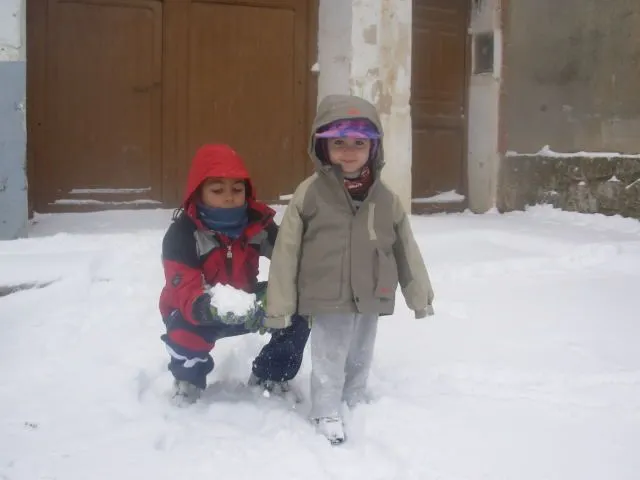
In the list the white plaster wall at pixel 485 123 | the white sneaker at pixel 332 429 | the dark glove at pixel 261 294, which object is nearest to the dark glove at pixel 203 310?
the dark glove at pixel 261 294

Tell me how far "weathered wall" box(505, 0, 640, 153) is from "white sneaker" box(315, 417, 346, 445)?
4.69 m

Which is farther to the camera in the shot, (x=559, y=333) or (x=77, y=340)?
(x=559, y=333)

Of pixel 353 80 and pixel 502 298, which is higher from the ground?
pixel 353 80

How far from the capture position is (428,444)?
2.42 metres

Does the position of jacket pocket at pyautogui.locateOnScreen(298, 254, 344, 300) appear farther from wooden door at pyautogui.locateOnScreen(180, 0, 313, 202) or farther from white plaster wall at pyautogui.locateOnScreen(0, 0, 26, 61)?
wooden door at pyautogui.locateOnScreen(180, 0, 313, 202)

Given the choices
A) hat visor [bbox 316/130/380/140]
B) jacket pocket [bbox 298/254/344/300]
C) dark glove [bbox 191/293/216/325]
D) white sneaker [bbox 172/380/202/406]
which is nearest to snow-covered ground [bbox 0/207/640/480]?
white sneaker [bbox 172/380/202/406]

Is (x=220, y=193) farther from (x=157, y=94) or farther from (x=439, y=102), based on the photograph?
(x=439, y=102)

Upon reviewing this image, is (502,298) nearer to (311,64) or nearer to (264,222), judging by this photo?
(264,222)

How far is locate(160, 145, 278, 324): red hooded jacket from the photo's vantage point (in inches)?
102

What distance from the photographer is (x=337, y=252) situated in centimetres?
246

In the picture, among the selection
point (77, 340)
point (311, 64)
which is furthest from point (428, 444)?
point (311, 64)

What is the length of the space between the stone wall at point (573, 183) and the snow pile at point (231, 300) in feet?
14.9

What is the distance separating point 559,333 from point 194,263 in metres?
1.91

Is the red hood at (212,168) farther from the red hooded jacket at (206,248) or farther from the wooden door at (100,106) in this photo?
the wooden door at (100,106)
